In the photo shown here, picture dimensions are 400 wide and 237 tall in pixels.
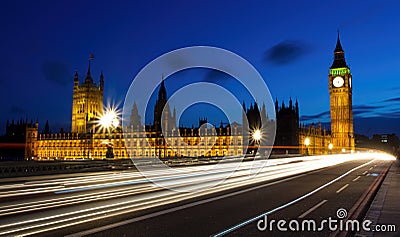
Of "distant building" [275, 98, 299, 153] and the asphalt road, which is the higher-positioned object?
"distant building" [275, 98, 299, 153]

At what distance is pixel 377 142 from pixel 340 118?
3108 inches

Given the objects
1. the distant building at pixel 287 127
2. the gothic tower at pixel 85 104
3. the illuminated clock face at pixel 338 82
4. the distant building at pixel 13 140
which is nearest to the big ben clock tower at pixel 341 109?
the illuminated clock face at pixel 338 82

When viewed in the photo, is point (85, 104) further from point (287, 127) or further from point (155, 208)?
point (155, 208)

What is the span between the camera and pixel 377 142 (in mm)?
199500

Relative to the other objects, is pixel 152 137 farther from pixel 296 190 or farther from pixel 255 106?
pixel 296 190

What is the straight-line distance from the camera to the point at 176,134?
370ft

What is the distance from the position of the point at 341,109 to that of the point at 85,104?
103 m

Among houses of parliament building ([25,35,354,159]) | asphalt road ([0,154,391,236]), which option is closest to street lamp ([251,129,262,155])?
houses of parliament building ([25,35,354,159])

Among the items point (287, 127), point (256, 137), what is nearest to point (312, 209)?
point (256, 137)

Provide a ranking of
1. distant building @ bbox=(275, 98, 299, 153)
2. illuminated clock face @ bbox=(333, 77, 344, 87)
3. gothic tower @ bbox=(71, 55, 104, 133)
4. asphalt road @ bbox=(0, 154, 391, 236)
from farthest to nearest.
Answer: gothic tower @ bbox=(71, 55, 104, 133)
illuminated clock face @ bbox=(333, 77, 344, 87)
distant building @ bbox=(275, 98, 299, 153)
asphalt road @ bbox=(0, 154, 391, 236)

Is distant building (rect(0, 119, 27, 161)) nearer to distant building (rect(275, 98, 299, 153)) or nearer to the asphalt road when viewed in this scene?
distant building (rect(275, 98, 299, 153))

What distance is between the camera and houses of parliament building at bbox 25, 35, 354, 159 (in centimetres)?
10088

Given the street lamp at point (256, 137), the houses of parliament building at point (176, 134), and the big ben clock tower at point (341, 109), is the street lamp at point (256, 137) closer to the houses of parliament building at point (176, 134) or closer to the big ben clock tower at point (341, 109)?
the houses of parliament building at point (176, 134)

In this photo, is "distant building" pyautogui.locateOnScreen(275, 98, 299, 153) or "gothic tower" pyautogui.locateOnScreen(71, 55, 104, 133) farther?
"gothic tower" pyautogui.locateOnScreen(71, 55, 104, 133)
